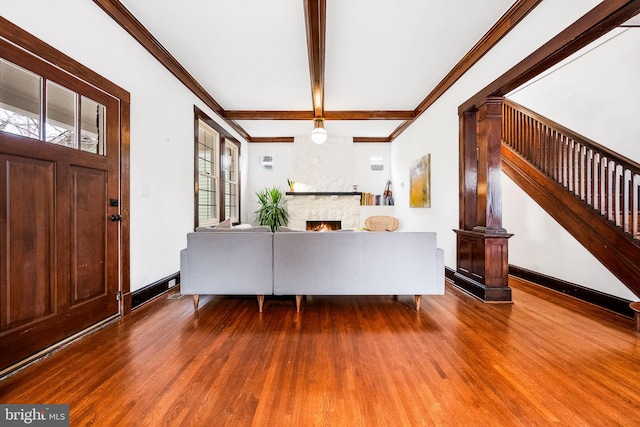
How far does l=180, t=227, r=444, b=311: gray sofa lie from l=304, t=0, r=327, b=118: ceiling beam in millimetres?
1943

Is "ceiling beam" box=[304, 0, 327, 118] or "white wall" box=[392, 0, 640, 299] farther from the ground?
"ceiling beam" box=[304, 0, 327, 118]

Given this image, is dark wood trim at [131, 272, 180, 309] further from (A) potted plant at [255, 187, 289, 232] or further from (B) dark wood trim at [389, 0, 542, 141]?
(B) dark wood trim at [389, 0, 542, 141]

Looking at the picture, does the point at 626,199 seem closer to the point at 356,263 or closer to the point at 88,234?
the point at 356,263

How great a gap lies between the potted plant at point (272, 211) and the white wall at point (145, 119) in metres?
2.45

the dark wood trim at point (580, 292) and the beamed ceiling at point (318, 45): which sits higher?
the beamed ceiling at point (318, 45)

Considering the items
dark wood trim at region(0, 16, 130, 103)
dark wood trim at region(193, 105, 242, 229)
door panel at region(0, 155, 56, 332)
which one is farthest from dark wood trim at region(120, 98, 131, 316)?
dark wood trim at region(193, 105, 242, 229)

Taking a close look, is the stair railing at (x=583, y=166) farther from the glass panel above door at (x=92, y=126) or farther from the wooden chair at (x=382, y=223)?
the glass panel above door at (x=92, y=126)

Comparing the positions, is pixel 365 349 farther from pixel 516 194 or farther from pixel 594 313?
pixel 516 194

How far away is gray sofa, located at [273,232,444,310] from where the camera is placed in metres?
2.64

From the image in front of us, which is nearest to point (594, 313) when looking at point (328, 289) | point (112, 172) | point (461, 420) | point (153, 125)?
point (461, 420)

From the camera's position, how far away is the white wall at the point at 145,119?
1.96 meters

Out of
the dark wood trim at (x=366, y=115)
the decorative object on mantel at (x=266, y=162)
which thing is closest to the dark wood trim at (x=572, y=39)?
the dark wood trim at (x=366, y=115)

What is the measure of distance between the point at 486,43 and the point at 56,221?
4.19 m

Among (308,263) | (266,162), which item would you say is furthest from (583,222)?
(266,162)
